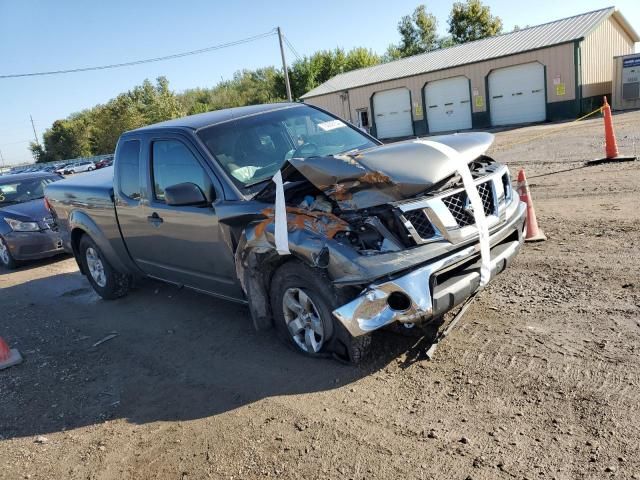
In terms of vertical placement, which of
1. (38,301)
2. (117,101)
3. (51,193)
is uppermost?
(117,101)

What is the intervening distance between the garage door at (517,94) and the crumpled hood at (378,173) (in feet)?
87.0

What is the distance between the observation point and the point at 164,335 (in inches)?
210

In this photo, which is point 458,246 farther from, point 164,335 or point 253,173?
point 164,335

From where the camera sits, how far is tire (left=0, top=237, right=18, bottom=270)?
959 cm

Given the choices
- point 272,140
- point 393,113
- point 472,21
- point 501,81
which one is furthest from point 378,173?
point 472,21

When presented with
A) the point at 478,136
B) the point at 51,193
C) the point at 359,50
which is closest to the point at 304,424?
the point at 478,136

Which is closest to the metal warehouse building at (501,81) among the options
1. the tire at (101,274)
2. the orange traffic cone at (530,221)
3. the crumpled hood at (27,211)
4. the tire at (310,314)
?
the orange traffic cone at (530,221)

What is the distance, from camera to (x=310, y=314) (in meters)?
3.99

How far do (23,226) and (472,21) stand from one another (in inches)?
1834

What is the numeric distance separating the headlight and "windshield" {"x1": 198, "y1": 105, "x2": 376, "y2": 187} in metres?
6.17

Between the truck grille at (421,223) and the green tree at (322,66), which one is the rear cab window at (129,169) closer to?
the truck grille at (421,223)

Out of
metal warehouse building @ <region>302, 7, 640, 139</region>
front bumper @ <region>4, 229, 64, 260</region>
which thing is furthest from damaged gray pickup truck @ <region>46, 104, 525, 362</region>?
metal warehouse building @ <region>302, 7, 640, 139</region>

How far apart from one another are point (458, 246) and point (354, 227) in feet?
2.35

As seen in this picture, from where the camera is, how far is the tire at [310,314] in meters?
3.75
